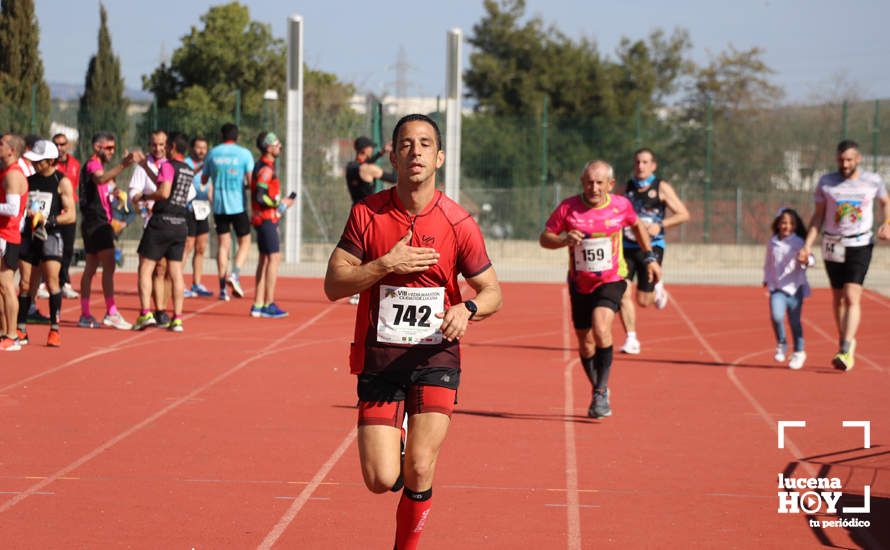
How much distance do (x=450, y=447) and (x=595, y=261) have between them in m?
2.09

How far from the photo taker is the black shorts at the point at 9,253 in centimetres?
1212

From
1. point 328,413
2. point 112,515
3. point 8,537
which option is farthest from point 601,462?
point 8,537

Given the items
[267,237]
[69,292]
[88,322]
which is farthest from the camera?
[69,292]

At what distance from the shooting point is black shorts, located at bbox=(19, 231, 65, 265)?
12.8 m

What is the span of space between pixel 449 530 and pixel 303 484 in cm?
123

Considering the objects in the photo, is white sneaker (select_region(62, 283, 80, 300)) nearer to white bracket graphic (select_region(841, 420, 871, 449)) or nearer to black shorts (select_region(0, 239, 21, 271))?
black shorts (select_region(0, 239, 21, 271))

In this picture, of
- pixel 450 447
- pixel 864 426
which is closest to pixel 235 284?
pixel 450 447

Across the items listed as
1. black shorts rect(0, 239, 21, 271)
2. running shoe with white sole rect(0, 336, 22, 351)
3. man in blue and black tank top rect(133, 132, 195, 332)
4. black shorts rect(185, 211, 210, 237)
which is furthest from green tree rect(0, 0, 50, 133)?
black shorts rect(0, 239, 21, 271)

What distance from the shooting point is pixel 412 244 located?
18.8 feet

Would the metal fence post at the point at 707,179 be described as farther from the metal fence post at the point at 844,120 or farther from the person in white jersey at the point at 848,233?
the person in white jersey at the point at 848,233

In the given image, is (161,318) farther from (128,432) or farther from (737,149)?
(737,149)

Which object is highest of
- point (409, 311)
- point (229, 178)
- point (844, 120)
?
point (844, 120)

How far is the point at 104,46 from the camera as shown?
37.8 metres

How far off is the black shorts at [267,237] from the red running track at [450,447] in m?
1.29
